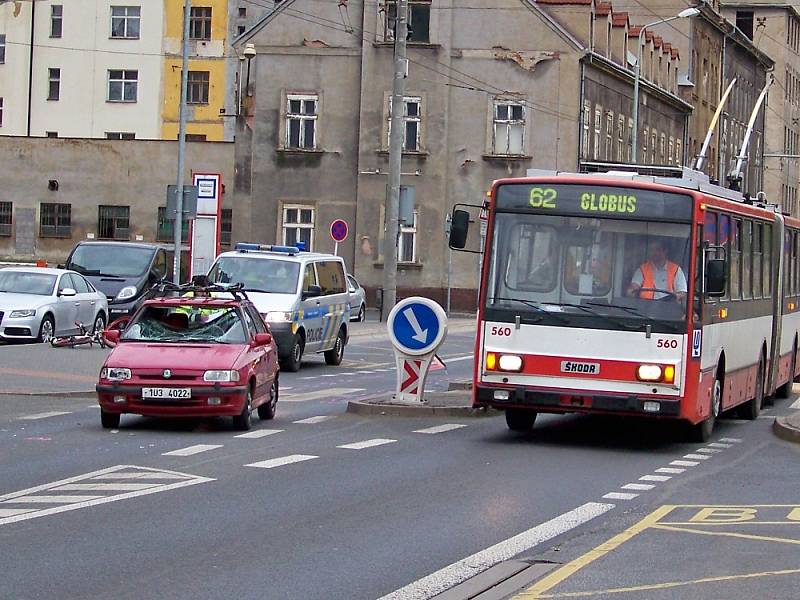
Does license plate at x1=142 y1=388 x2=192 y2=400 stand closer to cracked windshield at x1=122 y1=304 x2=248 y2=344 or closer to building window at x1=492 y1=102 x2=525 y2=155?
cracked windshield at x1=122 y1=304 x2=248 y2=344

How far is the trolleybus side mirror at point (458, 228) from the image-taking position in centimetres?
1698

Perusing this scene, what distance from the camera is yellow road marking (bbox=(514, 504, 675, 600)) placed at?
29.1 ft

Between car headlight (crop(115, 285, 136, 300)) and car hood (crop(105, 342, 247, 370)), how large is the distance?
734 inches

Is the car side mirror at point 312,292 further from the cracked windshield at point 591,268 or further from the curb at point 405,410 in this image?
the cracked windshield at point 591,268

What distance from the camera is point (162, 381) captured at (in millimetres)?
17375

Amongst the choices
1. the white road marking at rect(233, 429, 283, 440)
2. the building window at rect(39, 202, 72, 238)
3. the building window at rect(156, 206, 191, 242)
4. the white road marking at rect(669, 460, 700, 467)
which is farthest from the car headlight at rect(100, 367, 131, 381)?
the building window at rect(39, 202, 72, 238)

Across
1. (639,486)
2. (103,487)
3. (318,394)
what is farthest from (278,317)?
(103,487)

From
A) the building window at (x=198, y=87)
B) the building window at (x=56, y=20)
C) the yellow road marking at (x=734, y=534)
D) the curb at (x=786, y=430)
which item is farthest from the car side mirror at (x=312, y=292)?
Result: the building window at (x=56, y=20)

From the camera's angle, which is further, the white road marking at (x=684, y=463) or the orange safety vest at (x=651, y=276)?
the orange safety vest at (x=651, y=276)

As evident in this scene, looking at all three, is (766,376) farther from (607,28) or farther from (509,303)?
(607,28)

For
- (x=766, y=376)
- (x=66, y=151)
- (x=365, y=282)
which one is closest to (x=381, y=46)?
(x=365, y=282)

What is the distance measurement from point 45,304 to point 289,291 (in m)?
6.32

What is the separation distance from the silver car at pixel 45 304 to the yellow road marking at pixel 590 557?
830 inches

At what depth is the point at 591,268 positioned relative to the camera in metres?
17.0
